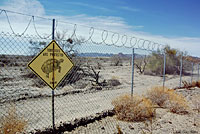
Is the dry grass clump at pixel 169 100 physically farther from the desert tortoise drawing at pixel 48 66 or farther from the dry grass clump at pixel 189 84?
the dry grass clump at pixel 189 84

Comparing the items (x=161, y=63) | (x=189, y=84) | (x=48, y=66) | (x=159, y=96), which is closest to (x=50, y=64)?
(x=48, y=66)

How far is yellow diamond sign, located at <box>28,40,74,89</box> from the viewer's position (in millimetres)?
4227

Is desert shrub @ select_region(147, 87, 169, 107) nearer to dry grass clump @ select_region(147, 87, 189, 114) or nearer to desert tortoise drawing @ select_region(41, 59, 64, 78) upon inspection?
dry grass clump @ select_region(147, 87, 189, 114)

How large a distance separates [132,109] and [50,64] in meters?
3.31

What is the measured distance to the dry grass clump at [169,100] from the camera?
721 cm

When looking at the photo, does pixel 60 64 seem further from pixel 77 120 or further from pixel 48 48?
pixel 77 120

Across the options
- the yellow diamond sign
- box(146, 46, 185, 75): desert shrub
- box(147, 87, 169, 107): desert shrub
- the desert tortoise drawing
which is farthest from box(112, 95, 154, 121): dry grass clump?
box(146, 46, 185, 75): desert shrub

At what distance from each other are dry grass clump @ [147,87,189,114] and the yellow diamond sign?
4751 millimetres

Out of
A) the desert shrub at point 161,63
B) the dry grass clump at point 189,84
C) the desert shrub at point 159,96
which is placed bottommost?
the dry grass clump at point 189,84

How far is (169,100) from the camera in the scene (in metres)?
7.82

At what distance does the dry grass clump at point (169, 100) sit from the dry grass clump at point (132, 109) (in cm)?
117

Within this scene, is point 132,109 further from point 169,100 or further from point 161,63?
point 161,63

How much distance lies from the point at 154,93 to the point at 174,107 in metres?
1.19

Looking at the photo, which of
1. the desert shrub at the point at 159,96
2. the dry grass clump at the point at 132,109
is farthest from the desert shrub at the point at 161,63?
the dry grass clump at the point at 132,109
